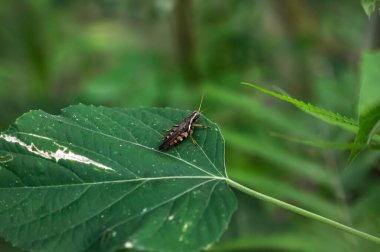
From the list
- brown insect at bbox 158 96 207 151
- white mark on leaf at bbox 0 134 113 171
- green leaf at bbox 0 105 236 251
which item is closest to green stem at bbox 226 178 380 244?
green leaf at bbox 0 105 236 251

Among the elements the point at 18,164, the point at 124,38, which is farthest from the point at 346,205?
the point at 124,38

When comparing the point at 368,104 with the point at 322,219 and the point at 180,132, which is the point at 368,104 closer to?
the point at 322,219

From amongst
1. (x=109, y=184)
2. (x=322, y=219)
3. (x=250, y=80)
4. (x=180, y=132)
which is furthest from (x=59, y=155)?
(x=250, y=80)

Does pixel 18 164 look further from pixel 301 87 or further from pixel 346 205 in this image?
pixel 301 87

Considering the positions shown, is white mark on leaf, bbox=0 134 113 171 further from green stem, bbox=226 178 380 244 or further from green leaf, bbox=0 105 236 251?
green stem, bbox=226 178 380 244

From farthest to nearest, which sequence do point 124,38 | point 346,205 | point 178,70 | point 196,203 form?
point 124,38 < point 178,70 < point 346,205 < point 196,203

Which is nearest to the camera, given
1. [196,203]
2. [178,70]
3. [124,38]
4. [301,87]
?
[196,203]

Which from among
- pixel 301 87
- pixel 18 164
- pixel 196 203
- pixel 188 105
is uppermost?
pixel 18 164
